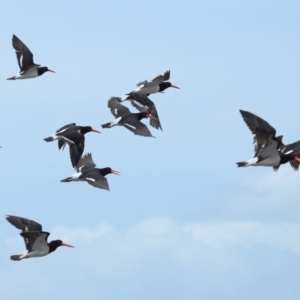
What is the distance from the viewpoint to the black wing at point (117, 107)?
114 feet

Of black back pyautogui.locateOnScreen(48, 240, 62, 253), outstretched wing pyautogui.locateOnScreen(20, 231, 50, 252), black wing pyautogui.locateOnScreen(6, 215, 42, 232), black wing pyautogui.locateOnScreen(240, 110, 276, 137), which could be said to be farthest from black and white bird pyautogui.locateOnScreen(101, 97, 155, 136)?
outstretched wing pyautogui.locateOnScreen(20, 231, 50, 252)

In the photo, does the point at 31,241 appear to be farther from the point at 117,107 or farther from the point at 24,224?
the point at 117,107

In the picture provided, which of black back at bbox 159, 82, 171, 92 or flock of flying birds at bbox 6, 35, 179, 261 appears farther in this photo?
black back at bbox 159, 82, 171, 92

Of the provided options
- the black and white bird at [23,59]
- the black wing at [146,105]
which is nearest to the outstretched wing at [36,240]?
the black and white bird at [23,59]

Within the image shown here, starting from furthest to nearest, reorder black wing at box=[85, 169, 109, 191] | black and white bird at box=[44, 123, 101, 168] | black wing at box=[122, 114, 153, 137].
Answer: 1. black wing at box=[122, 114, 153, 137]
2. black and white bird at box=[44, 123, 101, 168]
3. black wing at box=[85, 169, 109, 191]

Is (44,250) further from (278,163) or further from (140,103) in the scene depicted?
(140,103)

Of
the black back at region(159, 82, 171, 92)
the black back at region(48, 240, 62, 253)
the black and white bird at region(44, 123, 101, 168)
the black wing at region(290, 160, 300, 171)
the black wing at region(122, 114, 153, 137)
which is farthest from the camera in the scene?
the black back at region(159, 82, 171, 92)

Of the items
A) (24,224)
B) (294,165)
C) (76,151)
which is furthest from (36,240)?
(294,165)

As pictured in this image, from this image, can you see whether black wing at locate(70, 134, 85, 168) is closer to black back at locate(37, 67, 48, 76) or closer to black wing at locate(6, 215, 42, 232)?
black back at locate(37, 67, 48, 76)

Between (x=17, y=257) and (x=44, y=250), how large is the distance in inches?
29.5

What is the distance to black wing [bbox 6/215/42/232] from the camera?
28.0m

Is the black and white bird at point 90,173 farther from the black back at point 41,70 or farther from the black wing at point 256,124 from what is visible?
the black wing at point 256,124

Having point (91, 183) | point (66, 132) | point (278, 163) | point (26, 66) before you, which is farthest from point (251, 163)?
point (26, 66)

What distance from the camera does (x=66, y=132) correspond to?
108 feet
